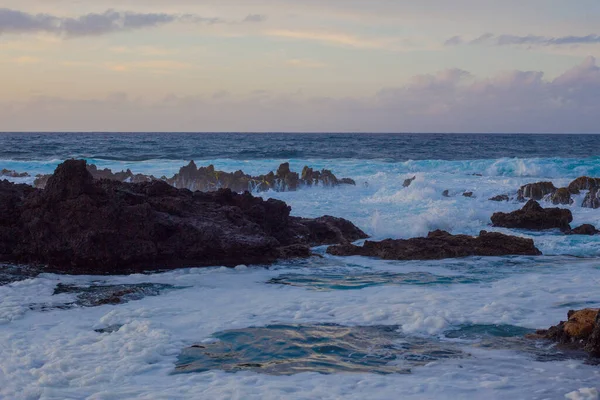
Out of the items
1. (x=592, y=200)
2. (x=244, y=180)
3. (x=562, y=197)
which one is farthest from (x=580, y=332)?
(x=244, y=180)

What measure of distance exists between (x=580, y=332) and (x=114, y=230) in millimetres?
5857

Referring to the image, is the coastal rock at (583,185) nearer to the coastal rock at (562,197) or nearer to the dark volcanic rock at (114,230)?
the coastal rock at (562,197)

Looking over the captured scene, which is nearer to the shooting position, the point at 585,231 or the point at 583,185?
the point at 585,231

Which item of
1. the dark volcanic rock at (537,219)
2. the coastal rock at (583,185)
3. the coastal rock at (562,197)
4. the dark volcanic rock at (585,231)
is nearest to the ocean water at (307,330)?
the dark volcanic rock at (585,231)

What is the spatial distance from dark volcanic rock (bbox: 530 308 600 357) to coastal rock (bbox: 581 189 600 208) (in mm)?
13471

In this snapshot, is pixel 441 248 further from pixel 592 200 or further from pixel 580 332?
pixel 592 200

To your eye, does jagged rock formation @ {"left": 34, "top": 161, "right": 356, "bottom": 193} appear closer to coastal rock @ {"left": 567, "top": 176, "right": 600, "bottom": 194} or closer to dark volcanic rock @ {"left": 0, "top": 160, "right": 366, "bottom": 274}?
coastal rock @ {"left": 567, "top": 176, "right": 600, "bottom": 194}

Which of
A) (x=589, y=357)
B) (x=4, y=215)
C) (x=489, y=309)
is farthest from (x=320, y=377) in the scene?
(x=4, y=215)

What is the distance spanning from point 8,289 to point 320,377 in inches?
170

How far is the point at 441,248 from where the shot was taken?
10.4 metres

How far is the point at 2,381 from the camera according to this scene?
4.73 meters

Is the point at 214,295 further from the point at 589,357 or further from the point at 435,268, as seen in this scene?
the point at 589,357

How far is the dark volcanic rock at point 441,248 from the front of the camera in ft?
33.6

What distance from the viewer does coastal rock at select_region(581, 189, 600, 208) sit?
18050 millimetres
